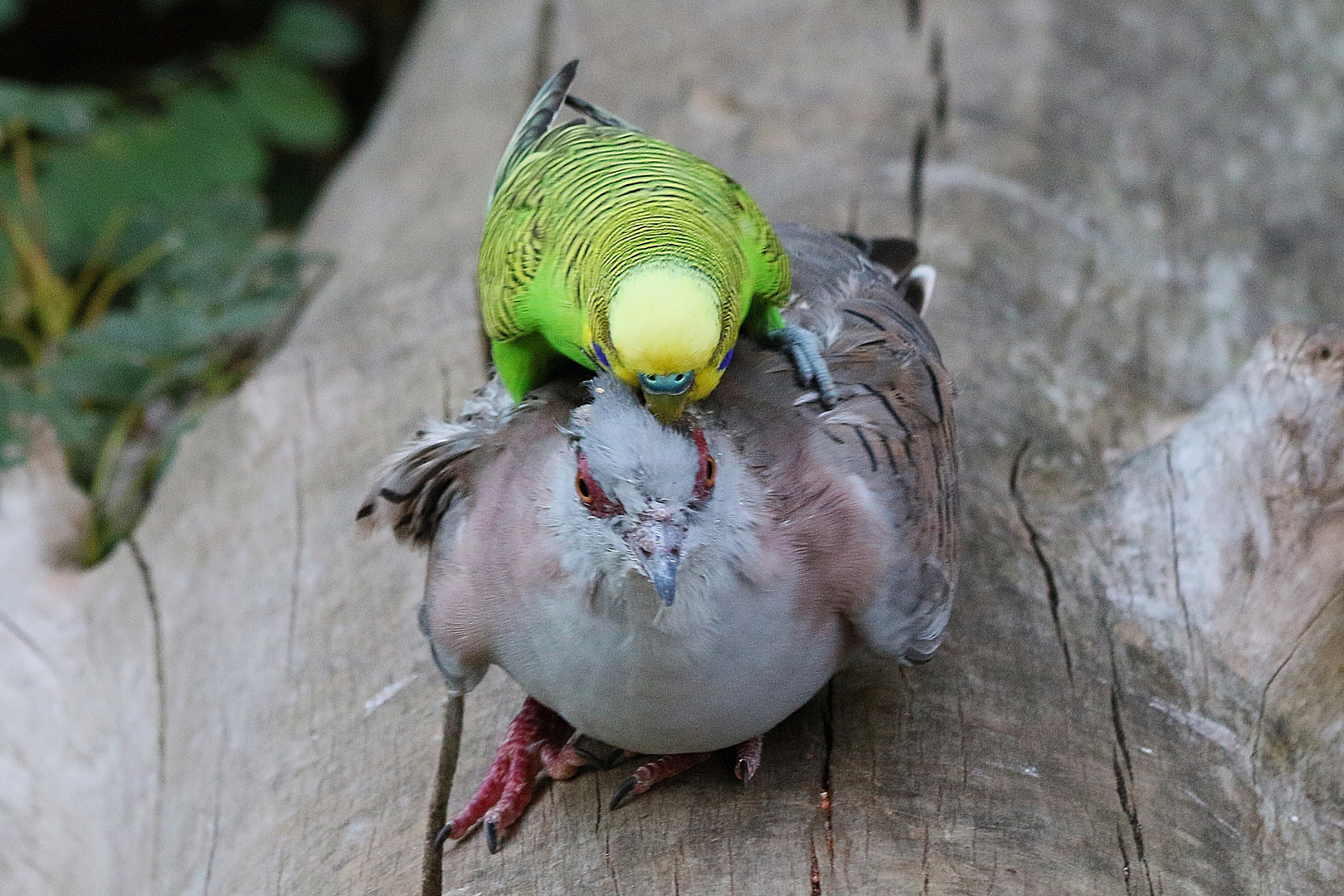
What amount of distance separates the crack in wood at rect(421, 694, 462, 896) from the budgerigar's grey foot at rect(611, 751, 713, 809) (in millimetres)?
336

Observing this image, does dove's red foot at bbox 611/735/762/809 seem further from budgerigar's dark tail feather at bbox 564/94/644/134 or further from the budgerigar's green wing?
budgerigar's dark tail feather at bbox 564/94/644/134

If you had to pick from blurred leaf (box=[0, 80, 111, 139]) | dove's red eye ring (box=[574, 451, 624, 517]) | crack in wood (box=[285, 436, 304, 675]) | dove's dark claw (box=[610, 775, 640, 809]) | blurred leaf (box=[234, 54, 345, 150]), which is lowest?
blurred leaf (box=[234, 54, 345, 150])

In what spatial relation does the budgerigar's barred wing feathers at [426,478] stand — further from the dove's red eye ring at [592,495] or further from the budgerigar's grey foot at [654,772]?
the budgerigar's grey foot at [654,772]

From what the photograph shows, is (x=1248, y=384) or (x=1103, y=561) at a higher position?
(x=1248, y=384)

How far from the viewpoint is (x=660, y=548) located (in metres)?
2.08

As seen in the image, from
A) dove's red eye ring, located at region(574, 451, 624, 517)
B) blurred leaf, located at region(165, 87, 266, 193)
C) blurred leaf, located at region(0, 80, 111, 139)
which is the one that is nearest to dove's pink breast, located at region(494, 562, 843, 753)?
dove's red eye ring, located at region(574, 451, 624, 517)

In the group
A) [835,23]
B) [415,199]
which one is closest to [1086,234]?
[835,23]

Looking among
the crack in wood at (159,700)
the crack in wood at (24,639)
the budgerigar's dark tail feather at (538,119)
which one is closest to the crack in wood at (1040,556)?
the budgerigar's dark tail feather at (538,119)

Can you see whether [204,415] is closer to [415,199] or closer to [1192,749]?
[415,199]

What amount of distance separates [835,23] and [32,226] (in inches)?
123

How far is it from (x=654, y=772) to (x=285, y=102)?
4139 millimetres

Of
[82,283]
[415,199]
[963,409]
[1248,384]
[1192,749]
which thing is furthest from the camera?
[82,283]

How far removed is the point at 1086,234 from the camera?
14.0ft

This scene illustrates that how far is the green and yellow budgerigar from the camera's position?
7.42 ft
